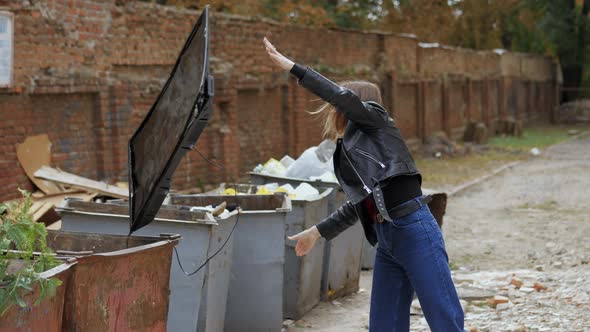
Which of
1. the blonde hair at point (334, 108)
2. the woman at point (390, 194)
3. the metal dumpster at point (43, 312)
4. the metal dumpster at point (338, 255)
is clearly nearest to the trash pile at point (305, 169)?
the metal dumpster at point (338, 255)

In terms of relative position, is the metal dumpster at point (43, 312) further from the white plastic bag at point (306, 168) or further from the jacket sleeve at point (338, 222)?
the white plastic bag at point (306, 168)

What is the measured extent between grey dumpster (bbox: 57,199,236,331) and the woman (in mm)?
1383

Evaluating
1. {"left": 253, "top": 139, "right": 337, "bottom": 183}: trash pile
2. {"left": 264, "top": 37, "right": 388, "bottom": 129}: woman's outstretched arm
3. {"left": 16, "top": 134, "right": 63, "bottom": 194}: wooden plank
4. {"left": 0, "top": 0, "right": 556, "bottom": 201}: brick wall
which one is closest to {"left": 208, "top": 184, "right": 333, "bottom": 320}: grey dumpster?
{"left": 253, "top": 139, "right": 337, "bottom": 183}: trash pile

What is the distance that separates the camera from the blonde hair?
4.49m

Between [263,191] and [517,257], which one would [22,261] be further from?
[517,257]

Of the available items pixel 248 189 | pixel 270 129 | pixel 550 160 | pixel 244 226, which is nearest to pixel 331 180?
pixel 248 189

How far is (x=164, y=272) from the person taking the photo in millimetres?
4637

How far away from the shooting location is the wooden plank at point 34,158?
952cm

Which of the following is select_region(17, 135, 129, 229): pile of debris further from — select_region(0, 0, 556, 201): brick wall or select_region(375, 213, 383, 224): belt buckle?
select_region(375, 213, 383, 224): belt buckle

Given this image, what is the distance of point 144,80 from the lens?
11758 mm

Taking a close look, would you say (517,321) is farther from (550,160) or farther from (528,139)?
(528,139)

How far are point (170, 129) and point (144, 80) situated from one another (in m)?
7.46

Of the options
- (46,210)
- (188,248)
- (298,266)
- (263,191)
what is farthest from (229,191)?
(46,210)

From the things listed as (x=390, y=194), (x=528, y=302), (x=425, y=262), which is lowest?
(x=528, y=302)
